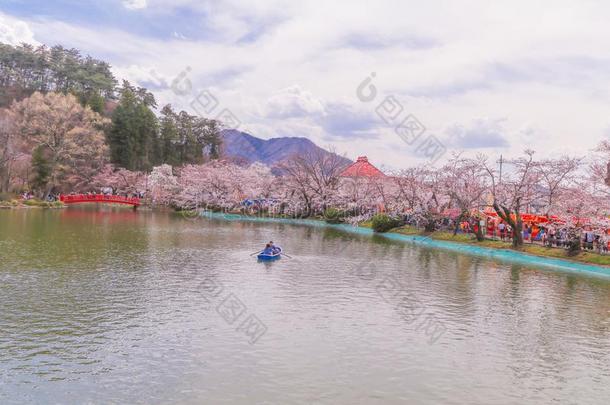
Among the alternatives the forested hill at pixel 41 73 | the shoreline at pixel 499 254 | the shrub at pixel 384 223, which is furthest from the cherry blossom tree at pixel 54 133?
the shrub at pixel 384 223

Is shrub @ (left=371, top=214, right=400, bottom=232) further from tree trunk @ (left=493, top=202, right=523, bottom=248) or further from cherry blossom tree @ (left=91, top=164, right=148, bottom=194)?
cherry blossom tree @ (left=91, top=164, right=148, bottom=194)

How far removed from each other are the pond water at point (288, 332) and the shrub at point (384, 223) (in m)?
23.7

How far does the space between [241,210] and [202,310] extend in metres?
62.5

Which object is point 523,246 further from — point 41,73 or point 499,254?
point 41,73

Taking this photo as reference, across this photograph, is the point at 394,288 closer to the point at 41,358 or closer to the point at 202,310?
the point at 202,310

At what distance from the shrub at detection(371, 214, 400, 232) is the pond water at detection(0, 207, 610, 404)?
23.7m

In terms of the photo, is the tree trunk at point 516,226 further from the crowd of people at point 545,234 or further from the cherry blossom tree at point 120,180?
the cherry blossom tree at point 120,180

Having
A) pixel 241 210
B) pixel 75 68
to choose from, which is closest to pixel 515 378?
pixel 241 210

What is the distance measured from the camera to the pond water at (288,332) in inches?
475

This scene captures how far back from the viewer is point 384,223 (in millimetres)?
54750

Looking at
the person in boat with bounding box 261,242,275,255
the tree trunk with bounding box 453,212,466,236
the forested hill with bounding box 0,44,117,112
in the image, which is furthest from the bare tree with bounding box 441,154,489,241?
the forested hill with bounding box 0,44,117,112

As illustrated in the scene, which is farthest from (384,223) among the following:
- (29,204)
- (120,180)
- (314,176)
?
(120,180)

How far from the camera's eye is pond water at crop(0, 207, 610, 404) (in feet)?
39.6

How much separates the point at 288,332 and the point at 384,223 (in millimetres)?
39521
